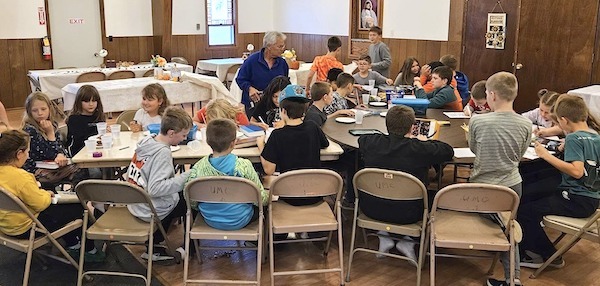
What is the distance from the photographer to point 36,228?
3.02 metres

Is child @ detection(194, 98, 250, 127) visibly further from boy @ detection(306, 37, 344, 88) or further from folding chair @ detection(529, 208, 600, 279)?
boy @ detection(306, 37, 344, 88)

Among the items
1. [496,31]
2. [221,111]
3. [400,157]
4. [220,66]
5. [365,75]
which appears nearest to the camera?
[400,157]

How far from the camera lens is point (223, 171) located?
3.11m

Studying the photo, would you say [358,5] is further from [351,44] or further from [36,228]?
[36,228]

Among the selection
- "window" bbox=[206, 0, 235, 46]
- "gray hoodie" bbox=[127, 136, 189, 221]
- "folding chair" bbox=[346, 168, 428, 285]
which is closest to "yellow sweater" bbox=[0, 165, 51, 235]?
"gray hoodie" bbox=[127, 136, 189, 221]

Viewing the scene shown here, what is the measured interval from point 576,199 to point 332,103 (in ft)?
7.15

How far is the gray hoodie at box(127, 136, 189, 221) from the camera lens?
314 centimetres

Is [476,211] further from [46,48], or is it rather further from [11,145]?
[46,48]

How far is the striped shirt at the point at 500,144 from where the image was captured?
325 cm

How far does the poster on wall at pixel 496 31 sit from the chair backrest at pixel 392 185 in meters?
5.44

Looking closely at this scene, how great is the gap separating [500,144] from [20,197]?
277 centimetres

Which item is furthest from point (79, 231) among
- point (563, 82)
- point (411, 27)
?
point (411, 27)

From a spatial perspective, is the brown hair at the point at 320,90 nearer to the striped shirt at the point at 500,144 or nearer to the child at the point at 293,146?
the child at the point at 293,146

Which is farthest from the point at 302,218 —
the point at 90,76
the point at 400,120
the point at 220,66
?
the point at 220,66
